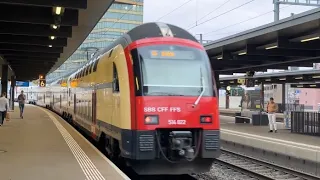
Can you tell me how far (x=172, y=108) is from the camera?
8719 mm

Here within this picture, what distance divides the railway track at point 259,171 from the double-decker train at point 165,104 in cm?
308

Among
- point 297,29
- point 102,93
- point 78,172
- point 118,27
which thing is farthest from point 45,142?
point 118,27

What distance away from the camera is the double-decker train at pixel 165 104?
8602 millimetres

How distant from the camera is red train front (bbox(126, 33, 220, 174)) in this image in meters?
8.59

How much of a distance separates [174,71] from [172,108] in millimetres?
836

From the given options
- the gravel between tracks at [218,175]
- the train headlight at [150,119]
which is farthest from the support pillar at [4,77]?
the train headlight at [150,119]

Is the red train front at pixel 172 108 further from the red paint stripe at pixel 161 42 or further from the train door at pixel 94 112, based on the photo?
the train door at pixel 94 112

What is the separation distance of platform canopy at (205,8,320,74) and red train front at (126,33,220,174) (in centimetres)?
701

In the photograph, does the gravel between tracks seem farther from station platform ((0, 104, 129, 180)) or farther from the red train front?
station platform ((0, 104, 129, 180))

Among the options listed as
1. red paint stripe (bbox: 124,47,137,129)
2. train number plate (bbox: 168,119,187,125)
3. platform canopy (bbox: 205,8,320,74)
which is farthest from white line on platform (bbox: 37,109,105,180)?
platform canopy (bbox: 205,8,320,74)

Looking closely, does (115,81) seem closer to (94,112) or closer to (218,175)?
(94,112)

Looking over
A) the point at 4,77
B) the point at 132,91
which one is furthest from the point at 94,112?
the point at 4,77

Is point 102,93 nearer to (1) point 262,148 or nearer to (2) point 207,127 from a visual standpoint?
(2) point 207,127

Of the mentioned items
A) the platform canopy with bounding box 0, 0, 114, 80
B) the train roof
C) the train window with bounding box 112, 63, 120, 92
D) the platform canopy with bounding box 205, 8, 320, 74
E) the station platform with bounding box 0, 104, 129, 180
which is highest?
the platform canopy with bounding box 0, 0, 114, 80
